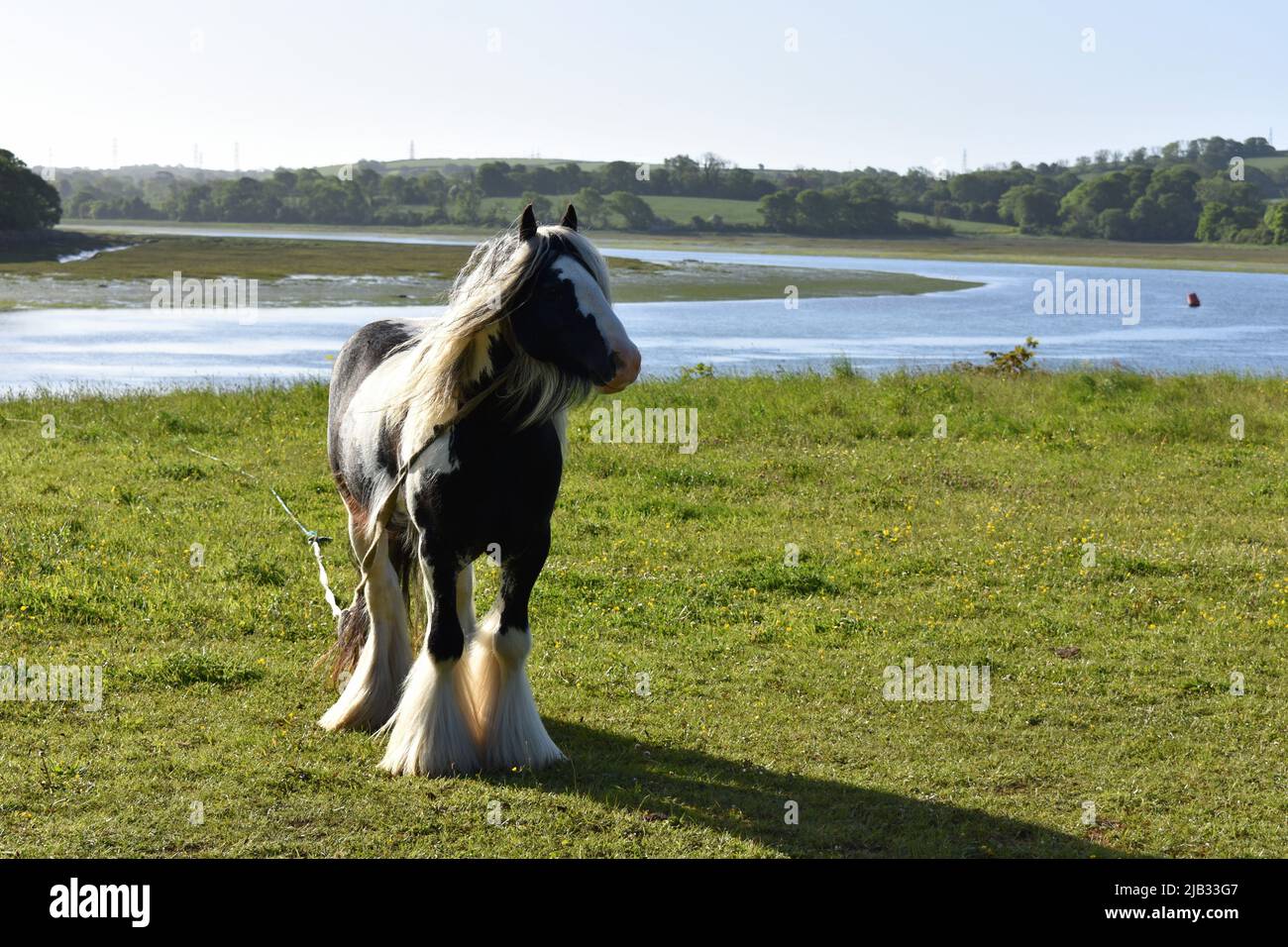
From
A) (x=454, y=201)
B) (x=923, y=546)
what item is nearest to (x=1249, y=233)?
(x=454, y=201)

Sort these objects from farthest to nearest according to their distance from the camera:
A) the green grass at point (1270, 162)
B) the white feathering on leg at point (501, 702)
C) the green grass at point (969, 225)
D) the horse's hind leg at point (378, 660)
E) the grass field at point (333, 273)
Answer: the green grass at point (1270, 162) < the green grass at point (969, 225) < the grass field at point (333, 273) < the horse's hind leg at point (378, 660) < the white feathering on leg at point (501, 702)

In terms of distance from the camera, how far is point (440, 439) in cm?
602

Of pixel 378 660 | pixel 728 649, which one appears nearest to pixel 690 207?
pixel 728 649

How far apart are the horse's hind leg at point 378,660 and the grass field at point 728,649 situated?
0.58 feet

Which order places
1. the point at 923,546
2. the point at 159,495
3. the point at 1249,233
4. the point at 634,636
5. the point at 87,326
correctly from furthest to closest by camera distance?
the point at 1249,233 → the point at 87,326 → the point at 159,495 → the point at 923,546 → the point at 634,636

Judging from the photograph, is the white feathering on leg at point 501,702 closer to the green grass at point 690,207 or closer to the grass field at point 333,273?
the grass field at point 333,273

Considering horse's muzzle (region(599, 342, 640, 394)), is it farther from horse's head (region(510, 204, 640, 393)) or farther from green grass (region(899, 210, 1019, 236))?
green grass (region(899, 210, 1019, 236))

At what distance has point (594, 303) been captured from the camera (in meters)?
5.55

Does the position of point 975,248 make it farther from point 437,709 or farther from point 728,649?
point 437,709

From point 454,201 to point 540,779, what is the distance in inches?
4007

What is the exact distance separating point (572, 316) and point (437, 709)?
211 centimetres

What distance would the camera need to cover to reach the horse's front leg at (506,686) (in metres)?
6.34

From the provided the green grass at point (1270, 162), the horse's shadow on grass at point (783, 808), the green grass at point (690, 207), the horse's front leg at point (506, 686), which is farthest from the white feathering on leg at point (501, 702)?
the green grass at point (1270, 162)
